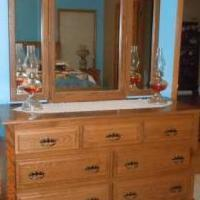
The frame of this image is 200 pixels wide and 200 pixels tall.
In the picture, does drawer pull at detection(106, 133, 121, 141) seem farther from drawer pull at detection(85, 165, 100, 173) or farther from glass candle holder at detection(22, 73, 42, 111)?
glass candle holder at detection(22, 73, 42, 111)

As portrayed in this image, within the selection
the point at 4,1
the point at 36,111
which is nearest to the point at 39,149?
the point at 36,111

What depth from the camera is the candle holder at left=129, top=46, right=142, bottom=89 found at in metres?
2.63

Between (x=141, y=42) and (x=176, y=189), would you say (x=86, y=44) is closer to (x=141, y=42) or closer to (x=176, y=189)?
(x=141, y=42)

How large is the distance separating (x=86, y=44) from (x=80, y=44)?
0.14ft

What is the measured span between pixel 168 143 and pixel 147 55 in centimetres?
73

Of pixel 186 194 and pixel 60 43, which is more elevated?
pixel 60 43

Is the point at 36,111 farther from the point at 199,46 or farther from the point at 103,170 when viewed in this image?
the point at 199,46

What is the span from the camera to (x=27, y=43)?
237 cm

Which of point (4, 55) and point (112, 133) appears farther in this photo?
point (4, 55)

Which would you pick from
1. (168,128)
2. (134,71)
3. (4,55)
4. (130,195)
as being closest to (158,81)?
(134,71)

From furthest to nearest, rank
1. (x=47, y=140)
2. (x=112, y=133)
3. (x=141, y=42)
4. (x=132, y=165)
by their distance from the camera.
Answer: (x=141, y=42), (x=132, y=165), (x=112, y=133), (x=47, y=140)

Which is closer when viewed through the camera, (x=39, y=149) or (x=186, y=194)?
(x=39, y=149)

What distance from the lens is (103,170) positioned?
7.34 feet

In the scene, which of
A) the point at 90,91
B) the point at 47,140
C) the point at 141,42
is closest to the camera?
the point at 47,140
